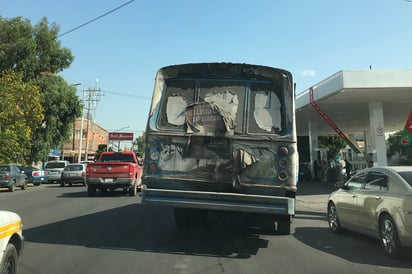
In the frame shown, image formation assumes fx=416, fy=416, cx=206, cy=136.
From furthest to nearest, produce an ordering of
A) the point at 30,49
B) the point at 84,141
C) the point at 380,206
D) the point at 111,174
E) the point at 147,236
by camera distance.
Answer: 1. the point at 84,141
2. the point at 30,49
3. the point at 111,174
4. the point at 147,236
5. the point at 380,206

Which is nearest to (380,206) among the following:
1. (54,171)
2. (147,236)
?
(147,236)

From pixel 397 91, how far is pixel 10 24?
97.4 ft

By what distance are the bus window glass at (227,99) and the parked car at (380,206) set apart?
9.47 feet

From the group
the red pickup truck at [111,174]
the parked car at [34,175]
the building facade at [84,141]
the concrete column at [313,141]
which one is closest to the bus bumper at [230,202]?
the red pickup truck at [111,174]

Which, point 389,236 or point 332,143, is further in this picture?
point 332,143

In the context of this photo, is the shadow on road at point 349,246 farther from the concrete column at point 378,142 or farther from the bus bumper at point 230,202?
the concrete column at point 378,142

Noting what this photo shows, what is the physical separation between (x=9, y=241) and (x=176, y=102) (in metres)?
4.33

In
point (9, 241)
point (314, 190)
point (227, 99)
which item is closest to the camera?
point (9, 241)

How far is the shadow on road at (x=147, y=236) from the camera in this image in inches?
300

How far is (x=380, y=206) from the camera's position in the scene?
759 cm

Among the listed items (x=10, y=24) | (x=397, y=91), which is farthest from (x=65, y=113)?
(x=397, y=91)

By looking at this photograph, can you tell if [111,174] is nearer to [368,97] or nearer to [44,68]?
[368,97]

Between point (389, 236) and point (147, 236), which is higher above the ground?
point (389, 236)

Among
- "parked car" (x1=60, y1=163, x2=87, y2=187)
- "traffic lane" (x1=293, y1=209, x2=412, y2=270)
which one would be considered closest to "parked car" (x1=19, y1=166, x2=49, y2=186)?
"parked car" (x1=60, y1=163, x2=87, y2=187)
